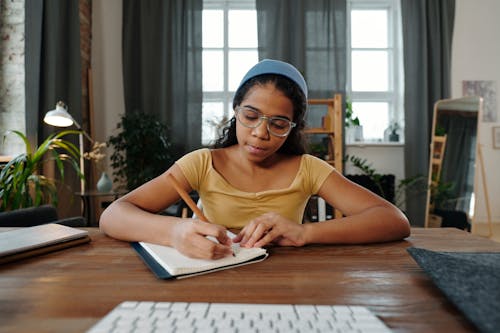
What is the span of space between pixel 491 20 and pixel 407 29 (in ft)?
3.64

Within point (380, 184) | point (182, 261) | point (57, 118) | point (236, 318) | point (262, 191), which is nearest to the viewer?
point (236, 318)

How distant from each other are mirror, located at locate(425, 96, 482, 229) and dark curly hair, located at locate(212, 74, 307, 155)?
2.92m

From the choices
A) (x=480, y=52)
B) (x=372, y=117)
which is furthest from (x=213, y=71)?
(x=480, y=52)

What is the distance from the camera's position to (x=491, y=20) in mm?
4289

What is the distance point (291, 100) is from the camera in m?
1.07

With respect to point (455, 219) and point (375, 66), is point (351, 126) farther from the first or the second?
point (455, 219)

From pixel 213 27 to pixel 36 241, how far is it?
13.4ft

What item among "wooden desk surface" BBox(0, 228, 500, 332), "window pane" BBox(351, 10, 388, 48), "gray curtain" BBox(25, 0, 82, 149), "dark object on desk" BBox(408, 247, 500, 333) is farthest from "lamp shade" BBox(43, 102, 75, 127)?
"window pane" BBox(351, 10, 388, 48)

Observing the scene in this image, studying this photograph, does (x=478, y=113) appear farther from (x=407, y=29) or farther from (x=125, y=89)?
(x=125, y=89)

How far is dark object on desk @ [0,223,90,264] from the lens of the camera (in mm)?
659

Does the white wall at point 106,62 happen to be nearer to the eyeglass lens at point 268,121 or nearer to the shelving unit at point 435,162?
the eyeglass lens at point 268,121

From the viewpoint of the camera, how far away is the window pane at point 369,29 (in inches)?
173

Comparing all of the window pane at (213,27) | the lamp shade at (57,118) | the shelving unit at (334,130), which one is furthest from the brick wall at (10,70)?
the shelving unit at (334,130)

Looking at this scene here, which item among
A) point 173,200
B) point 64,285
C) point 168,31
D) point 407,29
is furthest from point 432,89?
point 64,285
